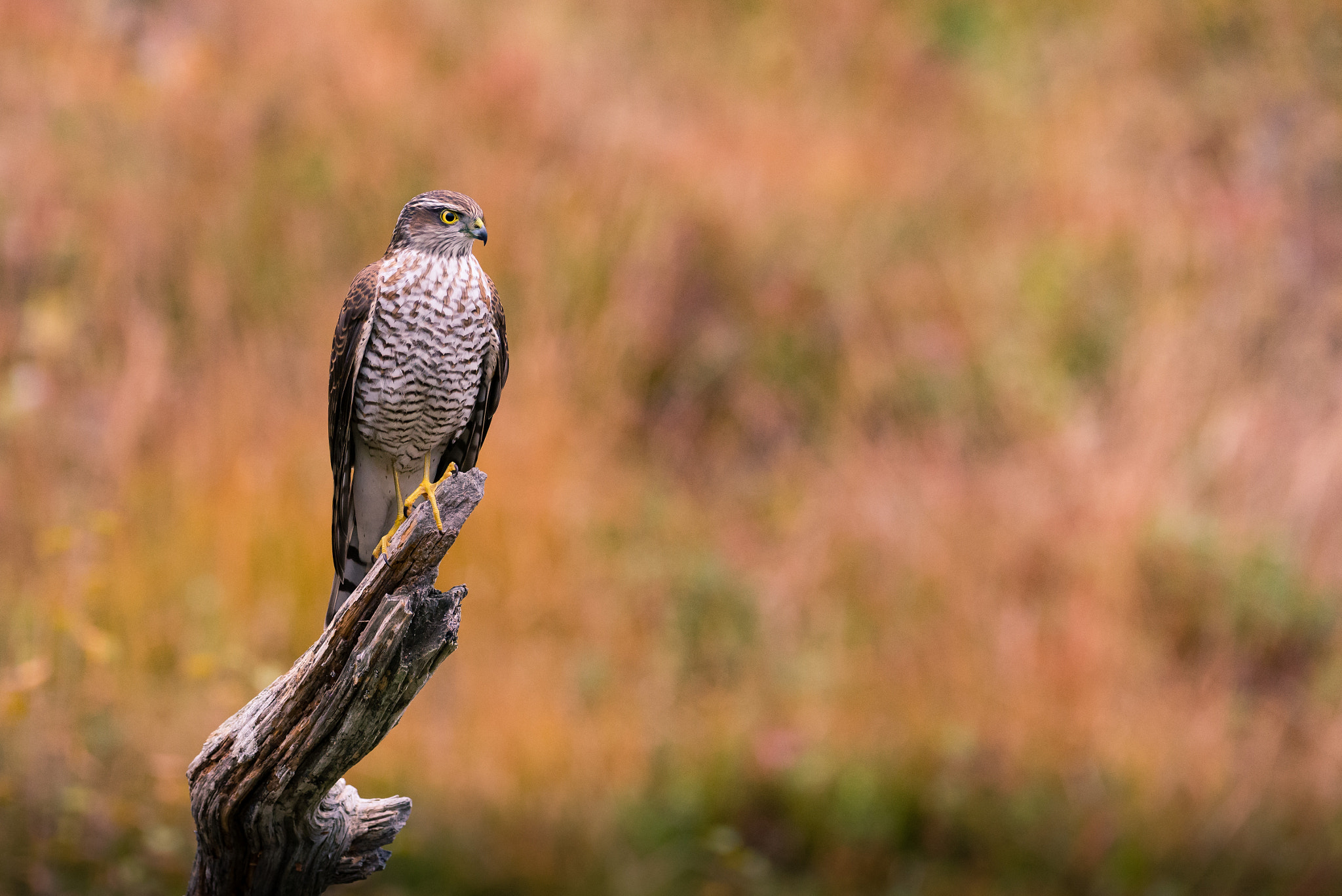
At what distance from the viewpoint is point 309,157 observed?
23.1 ft

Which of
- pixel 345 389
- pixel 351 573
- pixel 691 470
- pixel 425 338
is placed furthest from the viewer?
pixel 691 470

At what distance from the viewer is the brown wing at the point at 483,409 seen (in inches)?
118

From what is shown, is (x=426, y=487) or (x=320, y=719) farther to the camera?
(x=426, y=487)

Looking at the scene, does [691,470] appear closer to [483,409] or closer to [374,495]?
[374,495]

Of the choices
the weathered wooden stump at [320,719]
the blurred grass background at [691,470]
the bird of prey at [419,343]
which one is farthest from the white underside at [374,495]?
the weathered wooden stump at [320,719]

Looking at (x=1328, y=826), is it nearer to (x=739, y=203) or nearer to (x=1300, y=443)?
(x=1300, y=443)

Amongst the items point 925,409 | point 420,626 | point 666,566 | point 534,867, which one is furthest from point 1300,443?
point 420,626

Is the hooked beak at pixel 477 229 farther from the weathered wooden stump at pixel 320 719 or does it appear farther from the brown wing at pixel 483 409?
the weathered wooden stump at pixel 320 719

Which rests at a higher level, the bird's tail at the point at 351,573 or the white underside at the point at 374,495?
the white underside at the point at 374,495

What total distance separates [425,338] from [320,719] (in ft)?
3.07

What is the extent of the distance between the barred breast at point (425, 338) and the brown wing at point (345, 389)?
3cm

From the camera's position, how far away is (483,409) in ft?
10.1

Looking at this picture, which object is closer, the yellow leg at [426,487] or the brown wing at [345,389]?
the yellow leg at [426,487]

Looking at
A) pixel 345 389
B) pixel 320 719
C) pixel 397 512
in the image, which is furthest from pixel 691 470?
pixel 320 719
